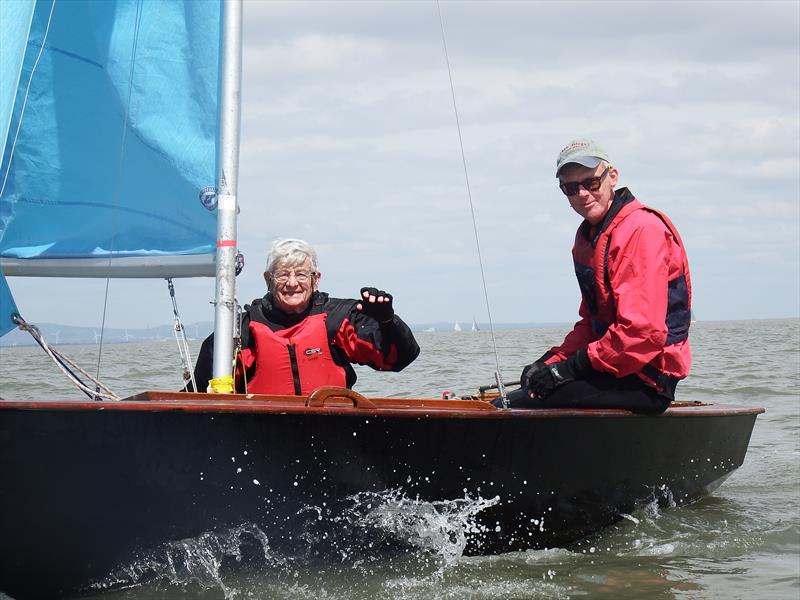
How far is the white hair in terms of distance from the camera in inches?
162

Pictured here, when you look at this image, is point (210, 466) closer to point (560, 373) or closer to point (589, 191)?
point (560, 373)

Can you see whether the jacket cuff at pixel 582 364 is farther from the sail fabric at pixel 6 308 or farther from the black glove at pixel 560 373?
the sail fabric at pixel 6 308

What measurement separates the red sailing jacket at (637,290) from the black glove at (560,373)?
0.17ft

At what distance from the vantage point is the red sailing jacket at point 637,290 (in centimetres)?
381

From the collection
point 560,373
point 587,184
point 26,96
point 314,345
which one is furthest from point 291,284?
point 26,96

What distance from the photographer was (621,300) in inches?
150

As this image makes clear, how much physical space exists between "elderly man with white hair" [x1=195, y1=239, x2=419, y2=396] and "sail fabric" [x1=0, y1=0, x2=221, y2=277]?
0.59 metres

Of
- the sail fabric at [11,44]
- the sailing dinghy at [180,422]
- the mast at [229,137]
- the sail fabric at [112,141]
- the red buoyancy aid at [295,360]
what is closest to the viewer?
the sailing dinghy at [180,422]

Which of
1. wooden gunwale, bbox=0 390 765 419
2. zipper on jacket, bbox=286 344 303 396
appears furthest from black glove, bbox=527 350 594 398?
zipper on jacket, bbox=286 344 303 396

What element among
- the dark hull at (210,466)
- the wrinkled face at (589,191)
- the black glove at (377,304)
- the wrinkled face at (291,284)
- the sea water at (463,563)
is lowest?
the sea water at (463,563)

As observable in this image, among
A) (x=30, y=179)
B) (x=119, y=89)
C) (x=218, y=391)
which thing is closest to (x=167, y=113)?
(x=119, y=89)

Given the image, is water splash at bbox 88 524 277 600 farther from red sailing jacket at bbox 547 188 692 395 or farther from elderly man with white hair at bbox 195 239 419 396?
red sailing jacket at bbox 547 188 692 395

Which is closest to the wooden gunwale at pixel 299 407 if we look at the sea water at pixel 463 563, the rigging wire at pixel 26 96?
the sea water at pixel 463 563

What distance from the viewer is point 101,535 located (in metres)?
3.40
